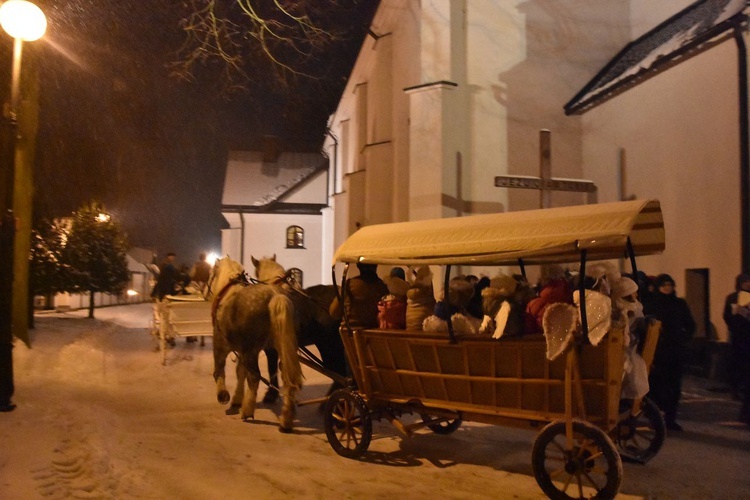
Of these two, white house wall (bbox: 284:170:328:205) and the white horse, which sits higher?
white house wall (bbox: 284:170:328:205)

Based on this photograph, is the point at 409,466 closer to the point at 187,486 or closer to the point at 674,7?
the point at 187,486

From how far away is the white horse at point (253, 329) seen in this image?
7.34 meters

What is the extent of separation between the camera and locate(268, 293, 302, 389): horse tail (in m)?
7.29

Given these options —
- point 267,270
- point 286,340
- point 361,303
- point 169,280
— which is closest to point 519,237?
point 361,303

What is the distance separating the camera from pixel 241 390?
8.40 m

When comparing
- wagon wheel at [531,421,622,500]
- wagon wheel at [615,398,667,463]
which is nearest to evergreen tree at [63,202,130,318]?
wagon wheel at [615,398,667,463]

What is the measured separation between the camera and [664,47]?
13383 millimetres

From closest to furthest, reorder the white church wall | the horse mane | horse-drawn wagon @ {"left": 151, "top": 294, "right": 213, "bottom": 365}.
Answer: the horse mane < the white church wall < horse-drawn wagon @ {"left": 151, "top": 294, "right": 213, "bottom": 365}

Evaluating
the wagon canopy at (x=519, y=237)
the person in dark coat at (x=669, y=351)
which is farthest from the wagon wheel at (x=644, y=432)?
the wagon canopy at (x=519, y=237)

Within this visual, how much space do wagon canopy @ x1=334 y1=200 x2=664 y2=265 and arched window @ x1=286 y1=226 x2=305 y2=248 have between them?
110 ft

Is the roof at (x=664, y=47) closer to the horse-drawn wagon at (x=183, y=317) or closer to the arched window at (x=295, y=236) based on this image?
the horse-drawn wagon at (x=183, y=317)

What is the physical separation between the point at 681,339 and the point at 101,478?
6376 millimetres

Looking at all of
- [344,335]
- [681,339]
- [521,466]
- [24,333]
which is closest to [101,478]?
[344,335]

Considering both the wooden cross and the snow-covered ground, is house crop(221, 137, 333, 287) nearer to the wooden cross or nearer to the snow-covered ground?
the wooden cross
